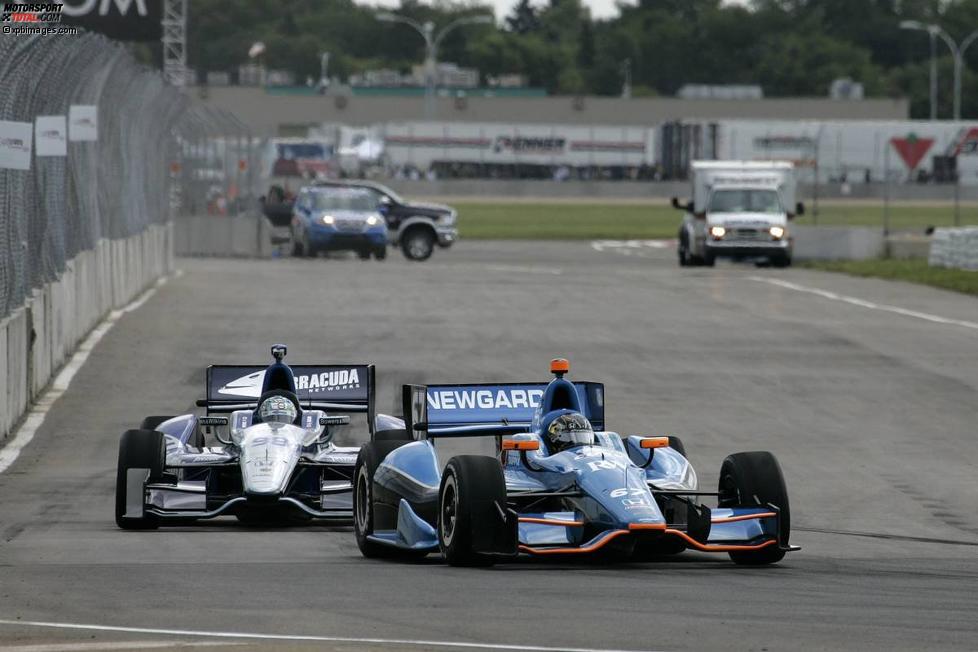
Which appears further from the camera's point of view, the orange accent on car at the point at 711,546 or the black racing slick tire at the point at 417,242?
the black racing slick tire at the point at 417,242

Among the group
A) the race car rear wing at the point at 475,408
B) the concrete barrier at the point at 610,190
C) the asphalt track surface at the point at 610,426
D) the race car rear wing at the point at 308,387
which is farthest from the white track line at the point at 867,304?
the concrete barrier at the point at 610,190

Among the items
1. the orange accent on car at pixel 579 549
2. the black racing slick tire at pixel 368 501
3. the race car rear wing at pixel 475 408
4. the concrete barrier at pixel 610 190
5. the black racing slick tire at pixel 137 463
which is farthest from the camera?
the concrete barrier at pixel 610 190

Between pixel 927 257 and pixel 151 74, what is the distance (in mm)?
20905

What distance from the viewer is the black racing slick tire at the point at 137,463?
1127 cm

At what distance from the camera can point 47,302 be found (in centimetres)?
1895

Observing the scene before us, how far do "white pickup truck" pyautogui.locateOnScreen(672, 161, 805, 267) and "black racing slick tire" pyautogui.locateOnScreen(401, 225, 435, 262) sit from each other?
5.53m

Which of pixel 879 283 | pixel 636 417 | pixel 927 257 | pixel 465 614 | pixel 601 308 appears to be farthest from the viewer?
pixel 927 257

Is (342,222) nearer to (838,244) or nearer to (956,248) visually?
(838,244)

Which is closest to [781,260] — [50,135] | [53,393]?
[50,135]

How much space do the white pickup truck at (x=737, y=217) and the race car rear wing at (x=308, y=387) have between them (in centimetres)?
2955

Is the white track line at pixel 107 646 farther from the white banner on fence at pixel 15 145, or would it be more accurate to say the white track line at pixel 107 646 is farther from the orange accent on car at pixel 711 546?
the white banner on fence at pixel 15 145

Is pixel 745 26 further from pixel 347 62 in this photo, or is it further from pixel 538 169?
pixel 538 169

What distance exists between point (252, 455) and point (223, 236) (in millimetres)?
35093

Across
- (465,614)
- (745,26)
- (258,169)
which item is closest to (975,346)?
(465,614)
